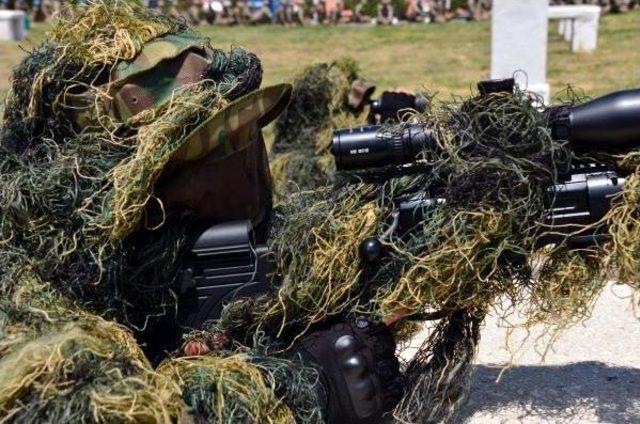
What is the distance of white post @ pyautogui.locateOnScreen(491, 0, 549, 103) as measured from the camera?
6660mm

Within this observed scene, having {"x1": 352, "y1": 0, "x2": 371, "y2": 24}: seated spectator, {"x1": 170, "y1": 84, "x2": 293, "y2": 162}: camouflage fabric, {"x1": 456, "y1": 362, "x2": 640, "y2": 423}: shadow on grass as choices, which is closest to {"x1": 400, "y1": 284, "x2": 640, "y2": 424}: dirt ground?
{"x1": 456, "y1": 362, "x2": 640, "y2": 423}: shadow on grass

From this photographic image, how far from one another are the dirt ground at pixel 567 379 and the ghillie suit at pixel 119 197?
35.0 inches

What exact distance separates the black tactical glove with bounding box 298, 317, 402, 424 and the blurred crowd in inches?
630

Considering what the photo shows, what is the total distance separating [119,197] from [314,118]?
2825 mm

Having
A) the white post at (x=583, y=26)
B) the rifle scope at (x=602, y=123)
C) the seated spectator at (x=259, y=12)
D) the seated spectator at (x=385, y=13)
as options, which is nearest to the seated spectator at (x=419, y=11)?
the seated spectator at (x=385, y=13)

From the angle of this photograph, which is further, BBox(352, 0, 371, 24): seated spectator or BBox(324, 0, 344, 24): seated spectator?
BBox(324, 0, 344, 24): seated spectator

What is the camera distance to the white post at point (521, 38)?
666cm

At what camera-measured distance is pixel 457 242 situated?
235cm

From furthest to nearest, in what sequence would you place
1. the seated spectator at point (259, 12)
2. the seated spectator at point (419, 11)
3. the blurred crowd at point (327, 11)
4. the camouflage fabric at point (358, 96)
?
the seated spectator at point (259, 12), the seated spectator at point (419, 11), the blurred crowd at point (327, 11), the camouflage fabric at point (358, 96)

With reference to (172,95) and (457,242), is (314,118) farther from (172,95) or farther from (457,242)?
(457,242)

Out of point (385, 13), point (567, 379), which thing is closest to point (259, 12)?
point (385, 13)

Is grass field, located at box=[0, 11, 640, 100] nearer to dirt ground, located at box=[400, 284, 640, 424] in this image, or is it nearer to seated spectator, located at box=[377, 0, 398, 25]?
seated spectator, located at box=[377, 0, 398, 25]

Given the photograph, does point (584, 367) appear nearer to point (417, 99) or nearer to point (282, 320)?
point (417, 99)

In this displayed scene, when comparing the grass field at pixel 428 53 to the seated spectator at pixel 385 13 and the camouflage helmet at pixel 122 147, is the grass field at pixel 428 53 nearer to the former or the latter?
the seated spectator at pixel 385 13
